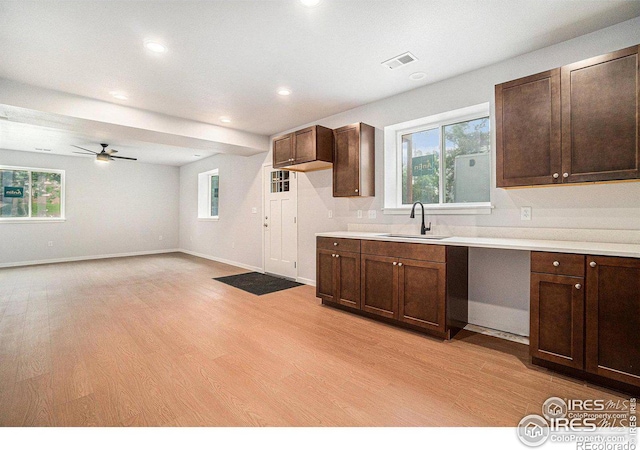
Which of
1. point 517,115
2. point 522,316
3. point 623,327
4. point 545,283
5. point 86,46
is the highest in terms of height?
point 86,46

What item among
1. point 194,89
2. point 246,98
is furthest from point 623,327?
point 194,89

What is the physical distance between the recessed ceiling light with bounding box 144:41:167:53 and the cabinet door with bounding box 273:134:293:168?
6.25 ft

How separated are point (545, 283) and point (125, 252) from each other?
9.50 m

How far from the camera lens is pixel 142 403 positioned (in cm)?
177

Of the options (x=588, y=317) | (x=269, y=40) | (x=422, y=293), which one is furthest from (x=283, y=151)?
(x=588, y=317)

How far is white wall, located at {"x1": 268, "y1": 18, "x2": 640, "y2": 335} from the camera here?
2.28 metres

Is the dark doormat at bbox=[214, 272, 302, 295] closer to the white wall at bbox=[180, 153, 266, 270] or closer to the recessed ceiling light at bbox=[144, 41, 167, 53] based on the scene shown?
the white wall at bbox=[180, 153, 266, 270]

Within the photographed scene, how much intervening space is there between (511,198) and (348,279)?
1.85 metres

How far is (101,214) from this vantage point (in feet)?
25.6

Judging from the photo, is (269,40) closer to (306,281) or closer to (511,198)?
(511,198)

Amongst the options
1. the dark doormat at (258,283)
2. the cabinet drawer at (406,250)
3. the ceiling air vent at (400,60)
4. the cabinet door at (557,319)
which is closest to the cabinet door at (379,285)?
the cabinet drawer at (406,250)

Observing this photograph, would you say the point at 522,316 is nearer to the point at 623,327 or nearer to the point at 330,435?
the point at 623,327

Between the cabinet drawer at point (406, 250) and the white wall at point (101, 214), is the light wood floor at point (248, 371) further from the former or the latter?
the white wall at point (101, 214)

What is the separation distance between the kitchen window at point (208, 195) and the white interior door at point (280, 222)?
2.40m
